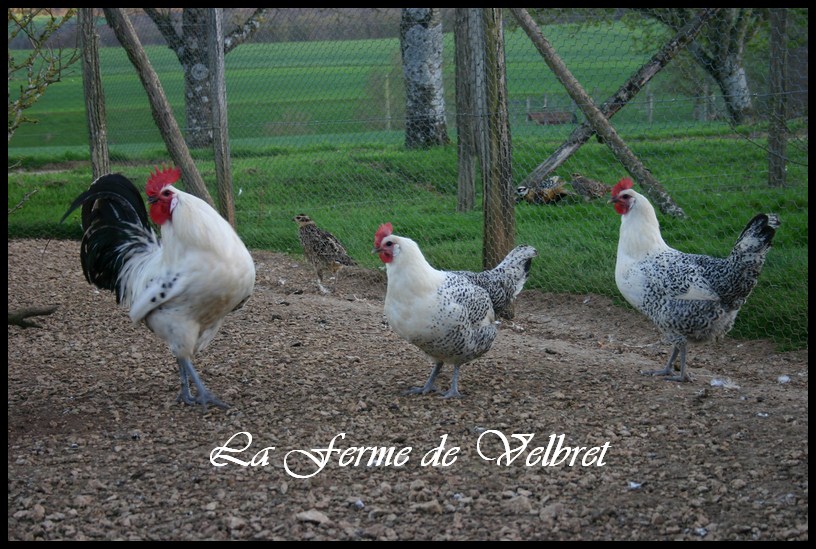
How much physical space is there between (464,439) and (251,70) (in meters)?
7.70

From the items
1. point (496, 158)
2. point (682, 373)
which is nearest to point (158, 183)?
point (496, 158)

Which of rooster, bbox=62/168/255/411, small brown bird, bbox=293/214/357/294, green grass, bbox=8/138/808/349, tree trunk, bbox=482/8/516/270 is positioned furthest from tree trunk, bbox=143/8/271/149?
rooster, bbox=62/168/255/411

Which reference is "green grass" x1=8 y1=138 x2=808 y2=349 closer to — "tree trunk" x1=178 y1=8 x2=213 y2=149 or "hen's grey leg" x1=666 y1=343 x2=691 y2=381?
"tree trunk" x1=178 y1=8 x2=213 y2=149

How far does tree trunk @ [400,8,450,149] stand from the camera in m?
11.8

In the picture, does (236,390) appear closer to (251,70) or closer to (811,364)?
(811,364)

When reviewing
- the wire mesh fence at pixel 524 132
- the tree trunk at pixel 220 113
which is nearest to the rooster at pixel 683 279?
the wire mesh fence at pixel 524 132

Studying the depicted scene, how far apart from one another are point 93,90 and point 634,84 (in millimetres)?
6447

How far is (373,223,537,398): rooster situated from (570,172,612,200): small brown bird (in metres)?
4.13

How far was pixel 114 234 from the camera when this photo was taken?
18.1 feet

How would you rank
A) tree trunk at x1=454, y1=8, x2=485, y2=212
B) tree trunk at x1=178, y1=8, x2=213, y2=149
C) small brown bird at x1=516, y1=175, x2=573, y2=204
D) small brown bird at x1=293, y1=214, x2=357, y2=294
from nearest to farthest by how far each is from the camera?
small brown bird at x1=293, y1=214, x2=357, y2=294
tree trunk at x1=454, y1=8, x2=485, y2=212
small brown bird at x1=516, y1=175, x2=573, y2=204
tree trunk at x1=178, y1=8, x2=213, y2=149

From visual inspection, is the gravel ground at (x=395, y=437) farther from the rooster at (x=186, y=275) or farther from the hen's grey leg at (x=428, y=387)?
the rooster at (x=186, y=275)

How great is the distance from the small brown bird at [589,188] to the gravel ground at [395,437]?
2.35m

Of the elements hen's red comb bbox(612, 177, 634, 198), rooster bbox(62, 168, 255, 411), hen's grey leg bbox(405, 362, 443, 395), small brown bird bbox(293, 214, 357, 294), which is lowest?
hen's grey leg bbox(405, 362, 443, 395)

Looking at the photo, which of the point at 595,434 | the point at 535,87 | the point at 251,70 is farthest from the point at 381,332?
the point at 251,70
